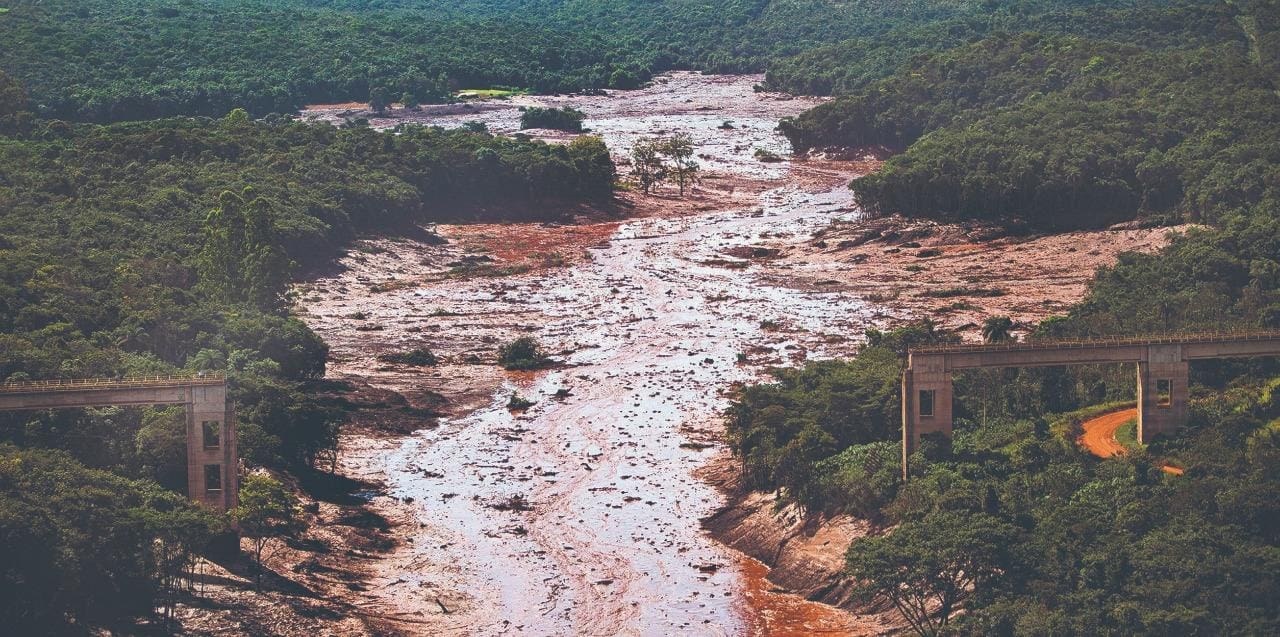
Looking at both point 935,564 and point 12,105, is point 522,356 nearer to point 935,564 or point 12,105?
point 935,564

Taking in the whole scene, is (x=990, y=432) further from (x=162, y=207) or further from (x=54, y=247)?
(x=162, y=207)

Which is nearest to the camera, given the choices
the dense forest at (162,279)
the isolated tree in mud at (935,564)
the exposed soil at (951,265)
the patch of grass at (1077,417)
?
the isolated tree in mud at (935,564)

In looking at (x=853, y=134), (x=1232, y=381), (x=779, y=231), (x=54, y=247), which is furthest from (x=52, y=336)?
(x=853, y=134)

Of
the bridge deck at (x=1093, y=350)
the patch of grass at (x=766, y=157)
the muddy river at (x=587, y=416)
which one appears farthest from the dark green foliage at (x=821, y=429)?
the patch of grass at (x=766, y=157)

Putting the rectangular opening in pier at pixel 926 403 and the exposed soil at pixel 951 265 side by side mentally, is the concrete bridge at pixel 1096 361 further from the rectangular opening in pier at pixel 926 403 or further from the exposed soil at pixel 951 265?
the exposed soil at pixel 951 265

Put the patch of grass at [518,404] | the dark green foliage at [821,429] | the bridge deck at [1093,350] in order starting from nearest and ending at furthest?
the dark green foliage at [821,429]
the bridge deck at [1093,350]
the patch of grass at [518,404]

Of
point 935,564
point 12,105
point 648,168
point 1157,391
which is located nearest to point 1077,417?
point 1157,391
